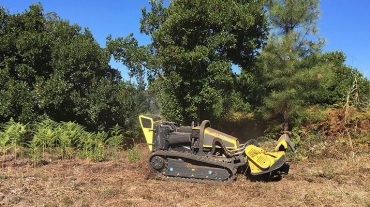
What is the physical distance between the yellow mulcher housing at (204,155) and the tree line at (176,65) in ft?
10.2

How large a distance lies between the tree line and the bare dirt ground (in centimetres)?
341

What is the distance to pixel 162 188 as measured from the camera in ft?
20.1

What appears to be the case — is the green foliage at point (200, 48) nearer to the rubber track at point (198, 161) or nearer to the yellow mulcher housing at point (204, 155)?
the yellow mulcher housing at point (204, 155)

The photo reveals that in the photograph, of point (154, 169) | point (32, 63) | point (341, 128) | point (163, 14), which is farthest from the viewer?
point (163, 14)

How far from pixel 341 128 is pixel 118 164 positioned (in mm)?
6836

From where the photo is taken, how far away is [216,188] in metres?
6.07

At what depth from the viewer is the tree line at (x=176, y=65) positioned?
991 cm

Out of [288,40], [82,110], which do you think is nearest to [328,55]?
[288,40]

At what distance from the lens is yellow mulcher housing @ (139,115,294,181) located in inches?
253

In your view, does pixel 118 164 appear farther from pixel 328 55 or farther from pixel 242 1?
pixel 328 55

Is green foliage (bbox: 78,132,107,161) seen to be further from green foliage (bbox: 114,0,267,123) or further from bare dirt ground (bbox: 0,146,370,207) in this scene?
green foliage (bbox: 114,0,267,123)

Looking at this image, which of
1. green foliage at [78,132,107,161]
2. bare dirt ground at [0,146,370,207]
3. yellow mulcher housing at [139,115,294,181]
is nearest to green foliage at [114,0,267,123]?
green foliage at [78,132,107,161]

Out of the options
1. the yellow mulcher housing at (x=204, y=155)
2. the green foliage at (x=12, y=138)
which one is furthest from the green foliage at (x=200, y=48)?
the green foliage at (x=12, y=138)

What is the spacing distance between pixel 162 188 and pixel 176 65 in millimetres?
4911
